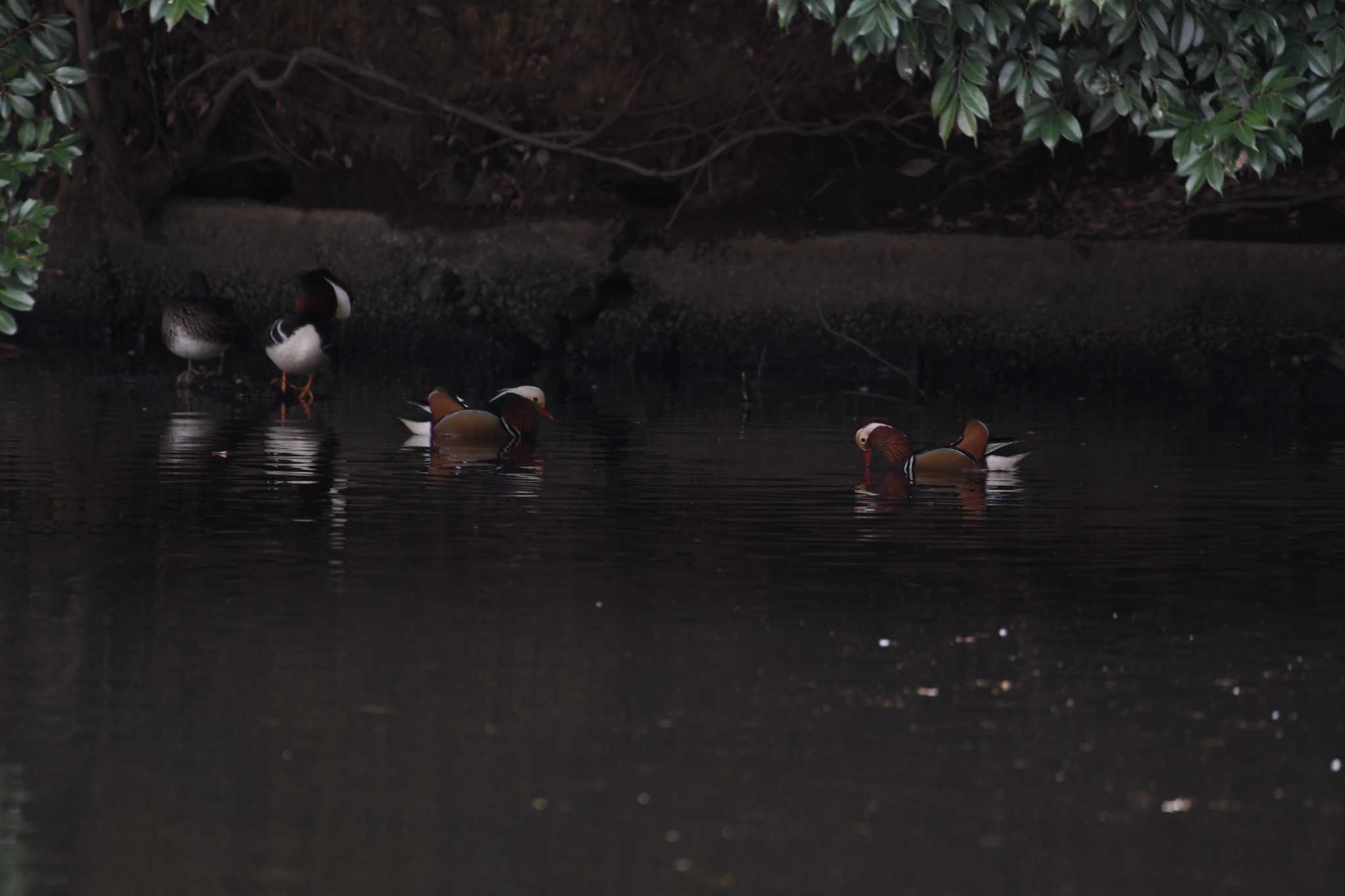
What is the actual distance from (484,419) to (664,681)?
24.1 feet

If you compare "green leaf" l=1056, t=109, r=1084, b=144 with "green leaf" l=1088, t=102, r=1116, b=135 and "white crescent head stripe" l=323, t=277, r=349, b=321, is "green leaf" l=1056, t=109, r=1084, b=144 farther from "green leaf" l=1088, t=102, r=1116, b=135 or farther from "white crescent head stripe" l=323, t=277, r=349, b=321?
"white crescent head stripe" l=323, t=277, r=349, b=321

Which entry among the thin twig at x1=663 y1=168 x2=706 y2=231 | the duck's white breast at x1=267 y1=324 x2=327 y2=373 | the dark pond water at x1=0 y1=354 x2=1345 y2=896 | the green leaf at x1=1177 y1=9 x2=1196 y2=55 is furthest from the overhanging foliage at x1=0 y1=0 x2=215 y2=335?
the thin twig at x1=663 y1=168 x2=706 y2=231

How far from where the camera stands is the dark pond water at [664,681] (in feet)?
19.6

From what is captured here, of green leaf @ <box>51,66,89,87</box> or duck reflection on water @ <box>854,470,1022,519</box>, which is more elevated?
green leaf @ <box>51,66,89,87</box>

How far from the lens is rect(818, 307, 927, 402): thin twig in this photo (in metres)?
19.7

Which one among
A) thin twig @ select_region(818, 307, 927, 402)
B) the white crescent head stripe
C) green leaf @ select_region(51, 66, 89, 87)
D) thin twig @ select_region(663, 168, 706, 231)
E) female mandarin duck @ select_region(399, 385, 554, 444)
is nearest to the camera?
green leaf @ select_region(51, 66, 89, 87)

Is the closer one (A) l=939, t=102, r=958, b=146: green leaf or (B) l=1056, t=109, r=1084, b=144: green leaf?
(A) l=939, t=102, r=958, b=146: green leaf

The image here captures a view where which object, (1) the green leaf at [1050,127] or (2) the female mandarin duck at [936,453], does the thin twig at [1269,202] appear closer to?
(2) the female mandarin duck at [936,453]

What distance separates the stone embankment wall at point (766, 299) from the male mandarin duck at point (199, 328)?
3346mm

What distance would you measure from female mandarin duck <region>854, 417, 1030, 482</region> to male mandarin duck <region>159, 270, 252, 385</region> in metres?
6.55

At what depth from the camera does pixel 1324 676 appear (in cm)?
796

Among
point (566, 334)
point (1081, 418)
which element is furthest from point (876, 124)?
point (1081, 418)

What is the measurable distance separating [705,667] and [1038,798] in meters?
1.74

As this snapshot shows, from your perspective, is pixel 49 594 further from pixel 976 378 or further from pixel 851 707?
pixel 976 378
